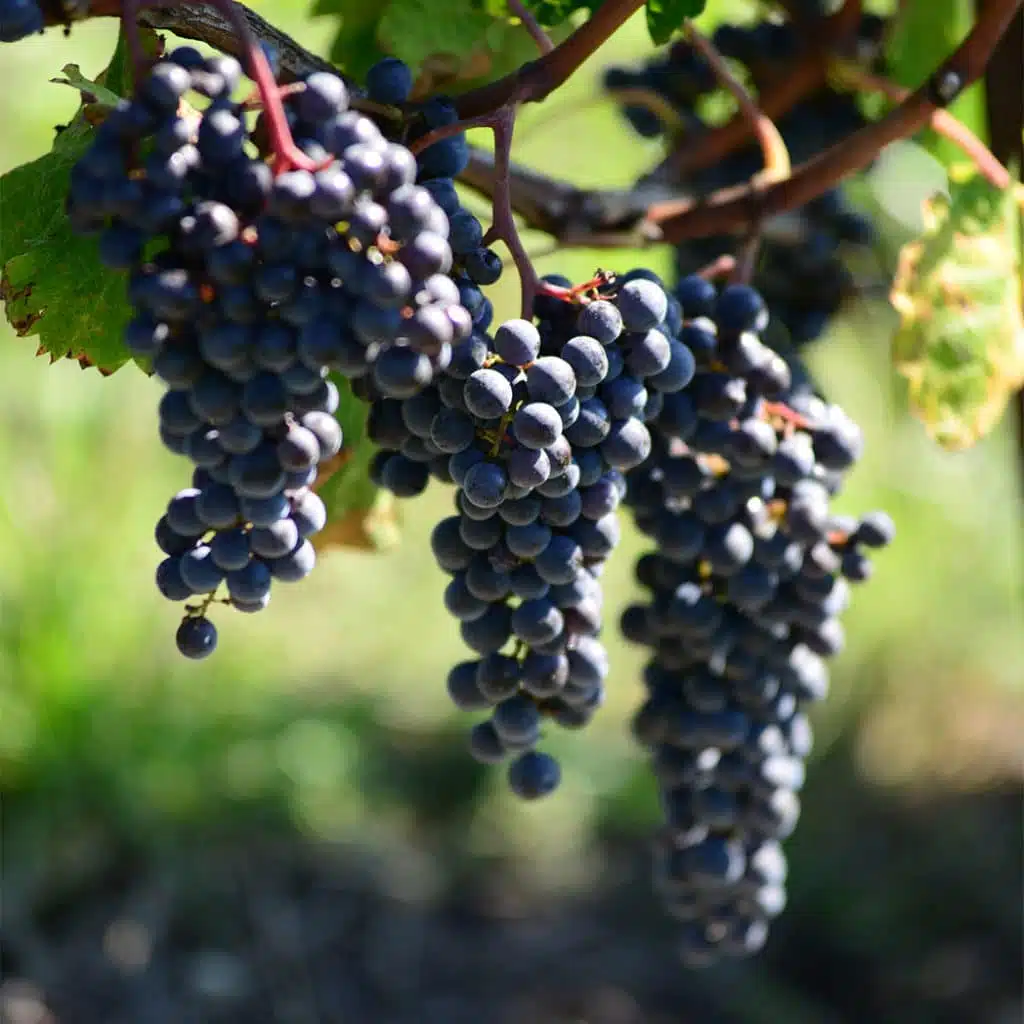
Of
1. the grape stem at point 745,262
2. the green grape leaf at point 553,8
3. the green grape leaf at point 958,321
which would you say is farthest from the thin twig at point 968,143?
the green grape leaf at point 553,8

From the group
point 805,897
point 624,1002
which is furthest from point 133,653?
point 805,897

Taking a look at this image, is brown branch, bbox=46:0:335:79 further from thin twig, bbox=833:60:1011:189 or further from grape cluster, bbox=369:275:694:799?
thin twig, bbox=833:60:1011:189

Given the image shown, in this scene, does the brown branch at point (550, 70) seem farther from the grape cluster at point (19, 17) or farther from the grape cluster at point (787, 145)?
the grape cluster at point (787, 145)

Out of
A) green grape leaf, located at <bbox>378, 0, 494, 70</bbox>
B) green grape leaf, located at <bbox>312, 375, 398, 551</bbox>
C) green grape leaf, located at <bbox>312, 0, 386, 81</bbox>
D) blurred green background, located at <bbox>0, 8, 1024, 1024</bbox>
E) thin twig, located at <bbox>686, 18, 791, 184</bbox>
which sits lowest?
blurred green background, located at <bbox>0, 8, 1024, 1024</bbox>

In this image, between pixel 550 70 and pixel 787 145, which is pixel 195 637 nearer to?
pixel 550 70

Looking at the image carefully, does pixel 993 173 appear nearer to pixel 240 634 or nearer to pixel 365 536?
pixel 365 536

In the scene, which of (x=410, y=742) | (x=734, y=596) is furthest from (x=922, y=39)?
(x=410, y=742)

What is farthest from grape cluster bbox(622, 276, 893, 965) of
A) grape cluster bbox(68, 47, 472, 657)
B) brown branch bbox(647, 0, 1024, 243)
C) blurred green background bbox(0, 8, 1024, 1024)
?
blurred green background bbox(0, 8, 1024, 1024)
